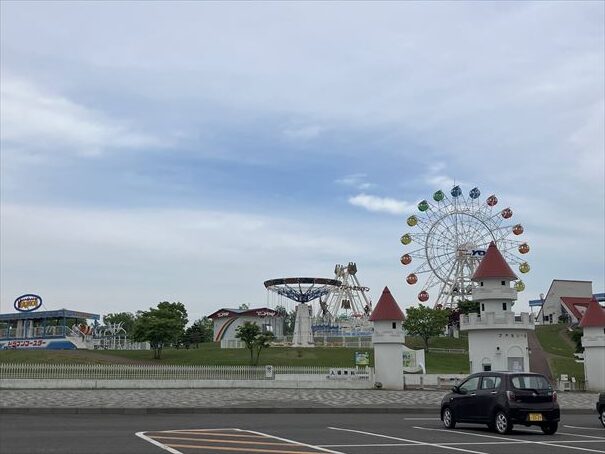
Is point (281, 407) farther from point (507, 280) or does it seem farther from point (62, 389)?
point (507, 280)

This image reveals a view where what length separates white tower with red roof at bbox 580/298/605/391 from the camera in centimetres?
4159

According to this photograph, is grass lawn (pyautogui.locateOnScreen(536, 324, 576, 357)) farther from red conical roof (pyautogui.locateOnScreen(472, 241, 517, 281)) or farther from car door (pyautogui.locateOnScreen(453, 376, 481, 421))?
car door (pyautogui.locateOnScreen(453, 376, 481, 421))

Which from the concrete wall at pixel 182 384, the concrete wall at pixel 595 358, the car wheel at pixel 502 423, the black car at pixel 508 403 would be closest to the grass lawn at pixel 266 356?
the concrete wall at pixel 182 384

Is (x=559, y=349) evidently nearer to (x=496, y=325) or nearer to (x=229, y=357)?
(x=229, y=357)

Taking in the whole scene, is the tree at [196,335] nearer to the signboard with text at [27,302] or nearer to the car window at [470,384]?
the signboard with text at [27,302]

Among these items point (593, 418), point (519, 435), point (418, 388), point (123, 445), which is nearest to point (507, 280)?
point (418, 388)

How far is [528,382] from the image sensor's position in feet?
56.1

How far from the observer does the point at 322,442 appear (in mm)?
13570

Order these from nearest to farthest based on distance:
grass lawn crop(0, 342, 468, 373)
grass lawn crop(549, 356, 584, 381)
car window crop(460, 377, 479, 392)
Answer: car window crop(460, 377, 479, 392) < grass lawn crop(549, 356, 584, 381) < grass lawn crop(0, 342, 468, 373)

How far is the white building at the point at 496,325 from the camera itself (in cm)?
3922

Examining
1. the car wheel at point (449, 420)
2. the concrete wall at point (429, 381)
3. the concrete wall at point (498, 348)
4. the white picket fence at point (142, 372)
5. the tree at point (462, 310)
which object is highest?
the tree at point (462, 310)

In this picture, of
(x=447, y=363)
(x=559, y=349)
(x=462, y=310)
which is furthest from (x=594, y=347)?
(x=462, y=310)

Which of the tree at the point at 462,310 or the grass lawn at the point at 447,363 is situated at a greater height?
the tree at the point at 462,310

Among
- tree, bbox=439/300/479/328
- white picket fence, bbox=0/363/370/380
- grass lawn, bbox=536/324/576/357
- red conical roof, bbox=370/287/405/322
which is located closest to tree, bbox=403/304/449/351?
tree, bbox=439/300/479/328
